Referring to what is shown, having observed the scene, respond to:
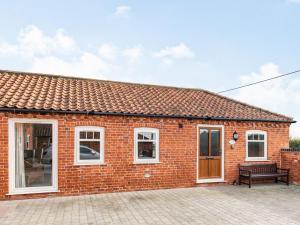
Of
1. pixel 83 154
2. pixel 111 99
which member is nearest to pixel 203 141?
pixel 111 99

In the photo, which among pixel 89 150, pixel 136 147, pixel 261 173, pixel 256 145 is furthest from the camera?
pixel 256 145

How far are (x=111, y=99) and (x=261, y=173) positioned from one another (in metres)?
7.44

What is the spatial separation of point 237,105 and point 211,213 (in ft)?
26.0

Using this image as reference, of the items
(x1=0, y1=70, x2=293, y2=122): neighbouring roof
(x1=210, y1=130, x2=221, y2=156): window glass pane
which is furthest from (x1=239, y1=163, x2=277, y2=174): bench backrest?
(x1=0, y1=70, x2=293, y2=122): neighbouring roof

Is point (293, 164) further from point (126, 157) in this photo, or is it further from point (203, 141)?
point (126, 157)

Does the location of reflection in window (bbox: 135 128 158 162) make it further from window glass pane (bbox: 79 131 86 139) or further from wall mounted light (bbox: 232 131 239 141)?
wall mounted light (bbox: 232 131 239 141)

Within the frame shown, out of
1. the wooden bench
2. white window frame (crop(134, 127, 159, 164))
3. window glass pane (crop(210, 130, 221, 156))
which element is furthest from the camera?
window glass pane (crop(210, 130, 221, 156))

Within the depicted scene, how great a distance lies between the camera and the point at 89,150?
9.78 metres

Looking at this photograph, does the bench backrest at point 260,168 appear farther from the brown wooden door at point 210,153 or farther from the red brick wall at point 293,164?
the brown wooden door at point 210,153

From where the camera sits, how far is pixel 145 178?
34.1 feet

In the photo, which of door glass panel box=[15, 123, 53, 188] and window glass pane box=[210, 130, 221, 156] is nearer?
door glass panel box=[15, 123, 53, 188]

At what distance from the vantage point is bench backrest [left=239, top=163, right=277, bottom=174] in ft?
39.1

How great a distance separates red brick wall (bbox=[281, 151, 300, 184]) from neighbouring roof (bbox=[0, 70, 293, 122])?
1612 millimetres

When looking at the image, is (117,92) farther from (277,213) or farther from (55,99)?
(277,213)
